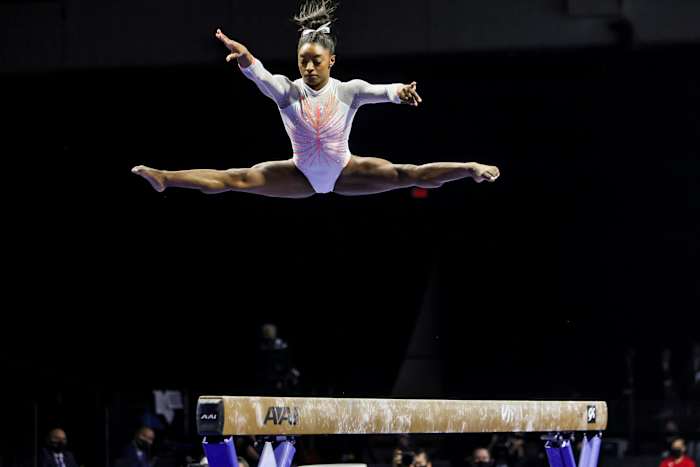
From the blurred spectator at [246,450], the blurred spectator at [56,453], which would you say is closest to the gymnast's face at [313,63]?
the blurred spectator at [246,450]

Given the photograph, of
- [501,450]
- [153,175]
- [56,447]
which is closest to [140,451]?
[56,447]

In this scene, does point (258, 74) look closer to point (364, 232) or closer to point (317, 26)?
point (317, 26)

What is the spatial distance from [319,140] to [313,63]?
392 millimetres

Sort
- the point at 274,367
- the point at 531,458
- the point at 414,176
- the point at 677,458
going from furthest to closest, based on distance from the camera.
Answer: the point at 274,367
the point at 531,458
the point at 677,458
the point at 414,176

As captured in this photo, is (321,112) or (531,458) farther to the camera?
(531,458)

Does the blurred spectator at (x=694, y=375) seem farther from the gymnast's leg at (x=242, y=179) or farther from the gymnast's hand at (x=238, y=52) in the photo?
the gymnast's hand at (x=238, y=52)

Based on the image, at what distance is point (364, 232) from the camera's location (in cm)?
1383

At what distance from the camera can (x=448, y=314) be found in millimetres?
13664

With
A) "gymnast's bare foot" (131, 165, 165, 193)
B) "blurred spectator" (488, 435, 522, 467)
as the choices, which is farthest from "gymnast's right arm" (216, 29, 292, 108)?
"blurred spectator" (488, 435, 522, 467)

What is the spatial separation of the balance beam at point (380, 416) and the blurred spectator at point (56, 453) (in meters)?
5.19

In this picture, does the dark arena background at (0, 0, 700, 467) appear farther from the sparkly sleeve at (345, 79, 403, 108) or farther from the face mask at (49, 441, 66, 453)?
the sparkly sleeve at (345, 79, 403, 108)

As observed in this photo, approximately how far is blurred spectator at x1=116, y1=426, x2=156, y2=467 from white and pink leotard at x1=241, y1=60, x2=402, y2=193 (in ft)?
18.0

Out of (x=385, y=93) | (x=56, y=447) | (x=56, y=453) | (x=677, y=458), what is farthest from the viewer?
(x=677, y=458)

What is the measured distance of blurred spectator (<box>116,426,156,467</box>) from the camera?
1041 centimetres
